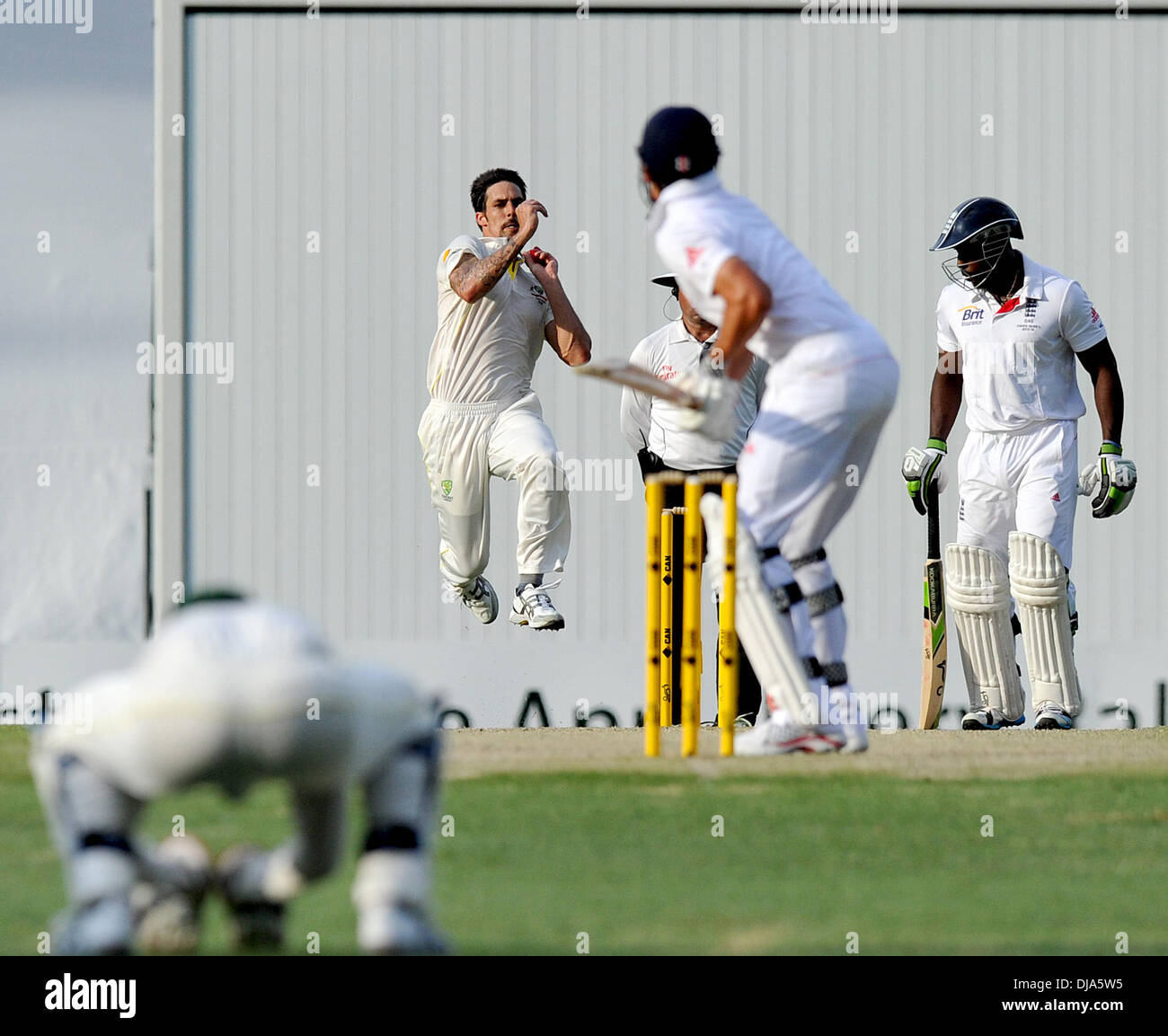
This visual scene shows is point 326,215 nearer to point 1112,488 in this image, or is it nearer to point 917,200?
point 917,200

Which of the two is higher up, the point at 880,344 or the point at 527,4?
the point at 527,4

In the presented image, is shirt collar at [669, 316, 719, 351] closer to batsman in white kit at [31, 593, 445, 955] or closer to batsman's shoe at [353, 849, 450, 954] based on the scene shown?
batsman in white kit at [31, 593, 445, 955]

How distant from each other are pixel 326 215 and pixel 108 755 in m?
8.64

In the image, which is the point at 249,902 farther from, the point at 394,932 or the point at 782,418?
the point at 782,418

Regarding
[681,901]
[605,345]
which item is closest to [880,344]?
[681,901]

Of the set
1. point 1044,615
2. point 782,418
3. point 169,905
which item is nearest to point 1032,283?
point 1044,615

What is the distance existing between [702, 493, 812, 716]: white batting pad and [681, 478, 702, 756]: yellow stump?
262 mm

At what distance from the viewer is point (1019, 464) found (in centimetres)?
894

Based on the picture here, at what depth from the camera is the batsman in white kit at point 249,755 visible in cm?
347

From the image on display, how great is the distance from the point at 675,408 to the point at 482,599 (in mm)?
2841

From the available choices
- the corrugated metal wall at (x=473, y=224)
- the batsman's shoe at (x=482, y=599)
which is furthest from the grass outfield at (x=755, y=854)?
the corrugated metal wall at (x=473, y=224)

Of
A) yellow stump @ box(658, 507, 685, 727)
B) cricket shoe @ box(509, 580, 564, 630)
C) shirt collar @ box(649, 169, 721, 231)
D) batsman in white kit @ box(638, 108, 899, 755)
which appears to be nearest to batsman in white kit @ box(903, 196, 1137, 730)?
yellow stump @ box(658, 507, 685, 727)

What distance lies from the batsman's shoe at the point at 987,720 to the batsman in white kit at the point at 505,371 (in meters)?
1.84

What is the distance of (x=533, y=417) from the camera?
32.0ft
